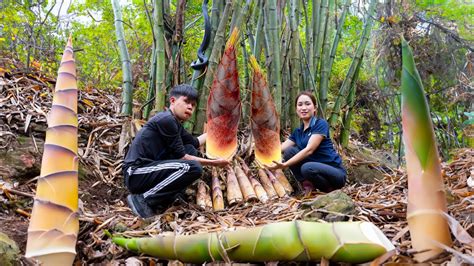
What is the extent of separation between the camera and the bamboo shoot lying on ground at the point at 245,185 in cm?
200

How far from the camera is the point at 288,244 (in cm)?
95

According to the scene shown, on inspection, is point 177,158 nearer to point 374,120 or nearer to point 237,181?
point 237,181

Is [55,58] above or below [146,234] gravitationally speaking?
above

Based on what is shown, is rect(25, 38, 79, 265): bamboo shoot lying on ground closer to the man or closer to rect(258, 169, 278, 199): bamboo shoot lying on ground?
the man

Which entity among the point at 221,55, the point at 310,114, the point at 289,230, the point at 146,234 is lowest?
the point at 146,234

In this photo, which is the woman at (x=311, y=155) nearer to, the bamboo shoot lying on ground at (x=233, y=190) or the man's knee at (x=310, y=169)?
the man's knee at (x=310, y=169)

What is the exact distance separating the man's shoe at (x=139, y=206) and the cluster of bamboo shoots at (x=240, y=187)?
0.81ft

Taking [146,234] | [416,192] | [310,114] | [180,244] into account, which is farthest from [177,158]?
[416,192]

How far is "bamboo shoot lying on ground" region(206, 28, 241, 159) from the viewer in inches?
89.1

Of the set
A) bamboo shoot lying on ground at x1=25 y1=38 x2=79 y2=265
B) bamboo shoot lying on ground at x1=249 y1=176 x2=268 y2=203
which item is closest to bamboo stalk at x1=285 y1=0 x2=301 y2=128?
bamboo shoot lying on ground at x1=249 y1=176 x2=268 y2=203

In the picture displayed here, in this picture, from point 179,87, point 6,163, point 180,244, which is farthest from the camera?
point 179,87

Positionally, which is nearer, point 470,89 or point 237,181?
point 237,181

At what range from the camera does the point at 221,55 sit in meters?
2.41

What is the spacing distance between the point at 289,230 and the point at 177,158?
1.20 metres
